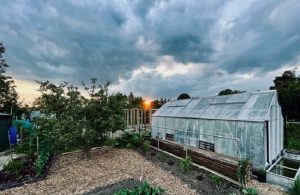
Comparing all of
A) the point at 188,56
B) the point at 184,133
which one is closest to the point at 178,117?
the point at 184,133

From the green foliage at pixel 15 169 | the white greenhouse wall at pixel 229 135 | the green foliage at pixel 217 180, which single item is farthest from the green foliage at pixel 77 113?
the green foliage at pixel 217 180

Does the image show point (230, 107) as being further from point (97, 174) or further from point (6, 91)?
point (6, 91)

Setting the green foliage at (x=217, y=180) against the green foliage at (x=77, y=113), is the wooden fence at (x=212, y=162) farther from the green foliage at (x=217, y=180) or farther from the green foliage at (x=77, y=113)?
the green foliage at (x=77, y=113)

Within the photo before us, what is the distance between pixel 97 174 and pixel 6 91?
836 inches

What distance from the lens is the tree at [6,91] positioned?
20.1m

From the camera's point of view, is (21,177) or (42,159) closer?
(21,177)

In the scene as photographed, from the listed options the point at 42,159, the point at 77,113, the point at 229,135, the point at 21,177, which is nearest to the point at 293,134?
the point at 229,135

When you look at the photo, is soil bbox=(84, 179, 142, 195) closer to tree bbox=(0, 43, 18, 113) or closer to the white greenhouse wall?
the white greenhouse wall

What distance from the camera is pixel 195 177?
590cm

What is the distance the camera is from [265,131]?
6.93 metres

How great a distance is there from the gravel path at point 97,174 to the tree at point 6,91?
17.5 metres

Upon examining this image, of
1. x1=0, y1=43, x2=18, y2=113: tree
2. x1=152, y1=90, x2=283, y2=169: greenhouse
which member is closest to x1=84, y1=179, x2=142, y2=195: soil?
x1=152, y1=90, x2=283, y2=169: greenhouse

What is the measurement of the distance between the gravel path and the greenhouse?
2.55 m

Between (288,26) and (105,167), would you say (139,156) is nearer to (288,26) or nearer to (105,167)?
(105,167)
